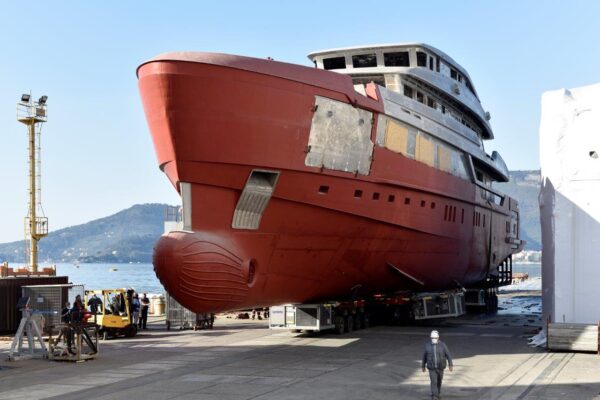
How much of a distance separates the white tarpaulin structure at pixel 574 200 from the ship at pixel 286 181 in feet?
13.6

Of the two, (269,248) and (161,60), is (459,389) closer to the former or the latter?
(269,248)

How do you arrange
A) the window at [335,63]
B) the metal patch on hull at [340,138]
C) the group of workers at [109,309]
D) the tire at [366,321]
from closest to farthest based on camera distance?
the metal patch on hull at [340,138] < the group of workers at [109,309] < the tire at [366,321] < the window at [335,63]

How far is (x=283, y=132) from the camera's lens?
680 inches

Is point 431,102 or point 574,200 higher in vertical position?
point 431,102

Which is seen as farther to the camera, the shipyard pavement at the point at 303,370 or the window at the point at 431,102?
the window at the point at 431,102

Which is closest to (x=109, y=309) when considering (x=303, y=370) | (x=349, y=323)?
(x=349, y=323)

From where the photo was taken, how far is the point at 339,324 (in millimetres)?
22734

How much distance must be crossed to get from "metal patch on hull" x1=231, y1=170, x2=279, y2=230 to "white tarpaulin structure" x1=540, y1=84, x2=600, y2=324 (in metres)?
8.36

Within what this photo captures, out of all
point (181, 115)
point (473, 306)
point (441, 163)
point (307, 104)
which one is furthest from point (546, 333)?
point (473, 306)

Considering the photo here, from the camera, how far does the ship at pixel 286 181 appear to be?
53.7 ft

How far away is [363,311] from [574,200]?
313 inches

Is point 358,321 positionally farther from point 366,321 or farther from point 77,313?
point 77,313

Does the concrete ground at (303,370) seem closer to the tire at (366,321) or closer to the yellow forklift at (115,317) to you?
the yellow forklift at (115,317)

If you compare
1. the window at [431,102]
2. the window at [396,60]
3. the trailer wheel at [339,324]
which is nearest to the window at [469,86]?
the window at [431,102]
